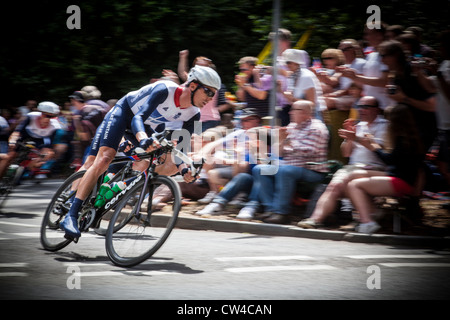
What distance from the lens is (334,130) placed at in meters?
9.18

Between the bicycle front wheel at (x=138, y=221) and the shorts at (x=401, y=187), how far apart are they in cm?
305

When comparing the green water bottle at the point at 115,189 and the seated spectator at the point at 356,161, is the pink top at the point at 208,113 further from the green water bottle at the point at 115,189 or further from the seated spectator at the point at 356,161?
the green water bottle at the point at 115,189

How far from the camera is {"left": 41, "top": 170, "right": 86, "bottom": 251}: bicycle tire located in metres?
6.84

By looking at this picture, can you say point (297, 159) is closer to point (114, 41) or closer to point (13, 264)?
point (13, 264)

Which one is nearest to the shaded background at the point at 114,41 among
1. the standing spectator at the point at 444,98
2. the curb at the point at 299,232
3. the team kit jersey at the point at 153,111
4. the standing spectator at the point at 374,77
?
the standing spectator at the point at 374,77

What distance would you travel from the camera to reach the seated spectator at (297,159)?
8.55m

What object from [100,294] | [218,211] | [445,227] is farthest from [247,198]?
[100,294]

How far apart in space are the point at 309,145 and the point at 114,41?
1002cm

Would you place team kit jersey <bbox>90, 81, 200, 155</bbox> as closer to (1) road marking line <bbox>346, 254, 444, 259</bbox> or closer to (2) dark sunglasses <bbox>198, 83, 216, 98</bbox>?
(2) dark sunglasses <bbox>198, 83, 216, 98</bbox>

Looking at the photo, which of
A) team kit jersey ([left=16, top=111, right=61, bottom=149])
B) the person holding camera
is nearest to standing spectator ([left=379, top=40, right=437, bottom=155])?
the person holding camera

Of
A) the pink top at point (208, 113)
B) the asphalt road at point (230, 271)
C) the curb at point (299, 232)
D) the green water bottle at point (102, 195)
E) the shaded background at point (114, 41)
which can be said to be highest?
the shaded background at point (114, 41)

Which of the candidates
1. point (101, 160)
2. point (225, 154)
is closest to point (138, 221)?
point (101, 160)

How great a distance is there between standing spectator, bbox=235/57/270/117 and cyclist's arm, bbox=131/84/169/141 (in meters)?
3.89
